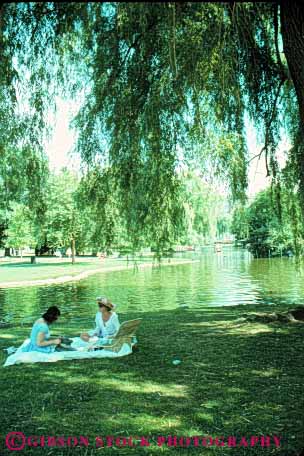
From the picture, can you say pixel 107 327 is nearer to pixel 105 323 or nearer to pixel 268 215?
pixel 105 323

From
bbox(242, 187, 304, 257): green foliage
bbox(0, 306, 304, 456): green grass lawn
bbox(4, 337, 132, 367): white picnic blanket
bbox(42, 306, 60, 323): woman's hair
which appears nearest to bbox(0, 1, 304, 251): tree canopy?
bbox(242, 187, 304, 257): green foliage

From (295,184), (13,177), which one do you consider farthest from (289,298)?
(13,177)

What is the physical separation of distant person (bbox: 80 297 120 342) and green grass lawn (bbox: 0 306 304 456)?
1.91ft

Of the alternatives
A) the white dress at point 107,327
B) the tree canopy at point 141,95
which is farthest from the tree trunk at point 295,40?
the white dress at point 107,327

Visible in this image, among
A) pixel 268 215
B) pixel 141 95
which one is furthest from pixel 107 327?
pixel 141 95

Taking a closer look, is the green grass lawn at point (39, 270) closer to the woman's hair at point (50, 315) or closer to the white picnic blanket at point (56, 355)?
the woman's hair at point (50, 315)

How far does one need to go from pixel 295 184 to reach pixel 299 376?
2607 millimetres

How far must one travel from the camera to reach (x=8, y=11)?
4.23m

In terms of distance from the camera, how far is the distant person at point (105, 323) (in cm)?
723

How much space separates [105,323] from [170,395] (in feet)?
9.67

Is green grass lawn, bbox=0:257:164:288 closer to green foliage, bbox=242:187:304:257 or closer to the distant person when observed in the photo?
the distant person

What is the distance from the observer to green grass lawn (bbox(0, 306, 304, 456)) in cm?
366

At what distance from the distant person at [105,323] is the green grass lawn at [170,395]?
581 mm

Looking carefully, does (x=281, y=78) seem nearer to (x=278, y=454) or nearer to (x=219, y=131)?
(x=219, y=131)
